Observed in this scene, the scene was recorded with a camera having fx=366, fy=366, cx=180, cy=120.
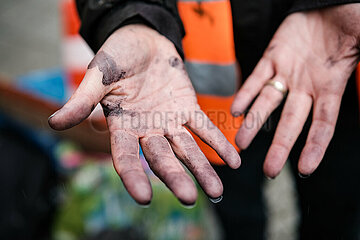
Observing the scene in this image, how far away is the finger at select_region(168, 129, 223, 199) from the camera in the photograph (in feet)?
3.02

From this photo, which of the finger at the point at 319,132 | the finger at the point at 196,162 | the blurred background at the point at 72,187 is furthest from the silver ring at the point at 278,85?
the blurred background at the point at 72,187

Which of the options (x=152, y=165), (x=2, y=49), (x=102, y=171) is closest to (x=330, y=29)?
(x=152, y=165)

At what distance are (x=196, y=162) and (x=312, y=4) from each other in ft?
2.19

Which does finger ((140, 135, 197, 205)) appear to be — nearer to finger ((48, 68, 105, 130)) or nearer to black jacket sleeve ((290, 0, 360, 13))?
finger ((48, 68, 105, 130))

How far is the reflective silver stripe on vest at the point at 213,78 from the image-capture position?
1.32 meters

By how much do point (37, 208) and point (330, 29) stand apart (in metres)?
1.77

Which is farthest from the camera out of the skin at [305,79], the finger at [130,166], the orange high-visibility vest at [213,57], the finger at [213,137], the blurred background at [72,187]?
the blurred background at [72,187]

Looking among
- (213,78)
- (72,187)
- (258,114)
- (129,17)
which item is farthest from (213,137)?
(72,187)

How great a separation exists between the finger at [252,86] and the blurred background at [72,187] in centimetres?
95

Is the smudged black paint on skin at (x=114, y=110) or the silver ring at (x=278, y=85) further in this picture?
the silver ring at (x=278, y=85)

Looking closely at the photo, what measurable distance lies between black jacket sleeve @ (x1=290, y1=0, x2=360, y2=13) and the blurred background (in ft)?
3.85

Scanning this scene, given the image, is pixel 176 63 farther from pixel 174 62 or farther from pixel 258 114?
pixel 258 114

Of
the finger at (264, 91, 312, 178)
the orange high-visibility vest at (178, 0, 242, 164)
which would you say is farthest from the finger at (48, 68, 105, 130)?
the finger at (264, 91, 312, 178)

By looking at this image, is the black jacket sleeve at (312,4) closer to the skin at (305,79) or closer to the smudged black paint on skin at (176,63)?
the skin at (305,79)
